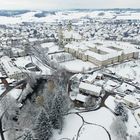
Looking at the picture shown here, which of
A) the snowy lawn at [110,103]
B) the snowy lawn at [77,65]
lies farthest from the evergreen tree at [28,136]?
the snowy lawn at [77,65]

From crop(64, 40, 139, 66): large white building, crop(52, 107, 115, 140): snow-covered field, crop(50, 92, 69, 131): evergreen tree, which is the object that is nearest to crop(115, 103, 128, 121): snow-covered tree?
crop(52, 107, 115, 140): snow-covered field

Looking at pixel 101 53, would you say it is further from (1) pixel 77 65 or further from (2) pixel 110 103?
(2) pixel 110 103

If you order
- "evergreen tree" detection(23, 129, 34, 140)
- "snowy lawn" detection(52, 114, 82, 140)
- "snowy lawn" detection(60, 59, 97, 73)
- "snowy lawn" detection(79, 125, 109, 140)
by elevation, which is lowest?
"snowy lawn" detection(79, 125, 109, 140)

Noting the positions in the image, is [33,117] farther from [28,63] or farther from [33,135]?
[28,63]

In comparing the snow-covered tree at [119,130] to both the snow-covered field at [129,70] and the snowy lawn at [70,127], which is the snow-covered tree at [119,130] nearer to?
the snowy lawn at [70,127]

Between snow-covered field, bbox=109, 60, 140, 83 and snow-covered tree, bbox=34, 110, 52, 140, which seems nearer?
snow-covered tree, bbox=34, 110, 52, 140

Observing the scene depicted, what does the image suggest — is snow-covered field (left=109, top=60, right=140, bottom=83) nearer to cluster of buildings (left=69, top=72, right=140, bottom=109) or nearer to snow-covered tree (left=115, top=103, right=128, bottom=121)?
cluster of buildings (left=69, top=72, right=140, bottom=109)

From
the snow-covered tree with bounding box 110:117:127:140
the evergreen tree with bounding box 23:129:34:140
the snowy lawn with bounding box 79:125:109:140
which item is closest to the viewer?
the evergreen tree with bounding box 23:129:34:140

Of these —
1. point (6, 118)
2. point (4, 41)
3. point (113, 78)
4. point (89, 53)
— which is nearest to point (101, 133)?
point (6, 118)
